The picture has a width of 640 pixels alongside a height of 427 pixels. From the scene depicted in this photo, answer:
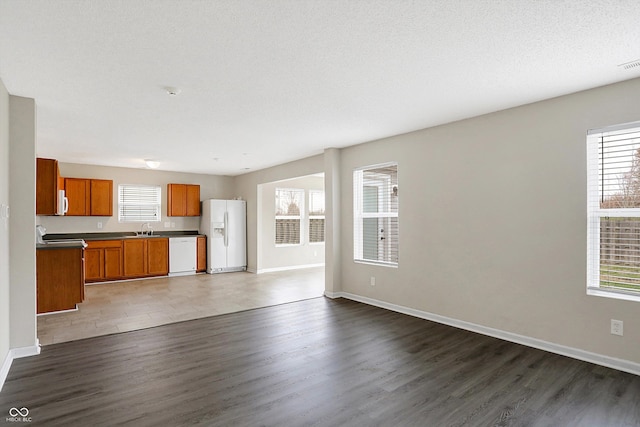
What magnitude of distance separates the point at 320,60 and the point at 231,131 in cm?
239

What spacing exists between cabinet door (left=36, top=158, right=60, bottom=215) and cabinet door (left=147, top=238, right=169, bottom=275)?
3.00 m

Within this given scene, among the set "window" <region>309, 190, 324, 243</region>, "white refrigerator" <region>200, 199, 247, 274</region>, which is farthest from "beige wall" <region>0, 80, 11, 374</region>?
"window" <region>309, 190, 324, 243</region>

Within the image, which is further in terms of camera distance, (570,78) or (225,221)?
(225,221)

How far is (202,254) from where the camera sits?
8.37 m

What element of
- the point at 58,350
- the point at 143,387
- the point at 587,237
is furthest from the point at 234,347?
the point at 587,237

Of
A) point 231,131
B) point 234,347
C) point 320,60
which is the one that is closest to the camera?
point 320,60

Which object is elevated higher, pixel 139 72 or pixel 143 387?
pixel 139 72

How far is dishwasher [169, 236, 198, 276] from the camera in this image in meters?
7.91

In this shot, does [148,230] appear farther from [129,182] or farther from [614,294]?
[614,294]

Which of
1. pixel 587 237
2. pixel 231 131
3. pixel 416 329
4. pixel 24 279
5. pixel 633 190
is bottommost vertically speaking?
pixel 416 329

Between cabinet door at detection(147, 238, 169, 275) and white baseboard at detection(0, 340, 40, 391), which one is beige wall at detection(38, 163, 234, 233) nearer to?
cabinet door at detection(147, 238, 169, 275)

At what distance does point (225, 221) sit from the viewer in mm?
8344

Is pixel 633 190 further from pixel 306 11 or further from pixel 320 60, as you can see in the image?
pixel 306 11

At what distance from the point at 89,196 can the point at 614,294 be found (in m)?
8.51
